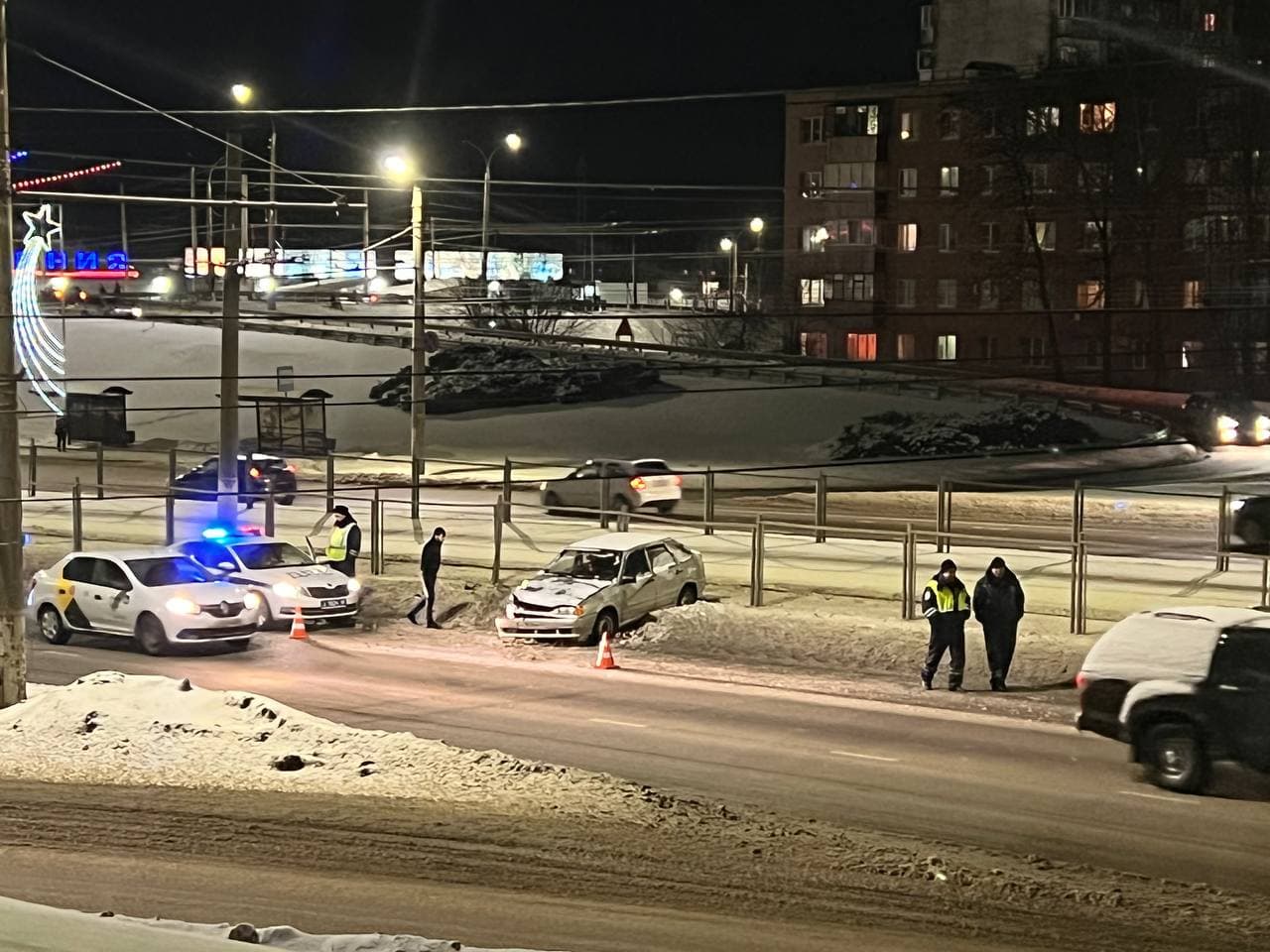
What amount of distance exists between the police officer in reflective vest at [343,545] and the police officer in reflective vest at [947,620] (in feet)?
30.9

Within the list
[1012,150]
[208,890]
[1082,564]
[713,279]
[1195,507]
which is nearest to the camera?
[208,890]

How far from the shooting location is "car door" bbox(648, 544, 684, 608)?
22.0 metres

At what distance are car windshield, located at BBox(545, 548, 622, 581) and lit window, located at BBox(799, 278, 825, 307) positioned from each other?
48297 mm

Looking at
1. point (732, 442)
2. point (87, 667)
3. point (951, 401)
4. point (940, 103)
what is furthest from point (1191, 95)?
point (87, 667)

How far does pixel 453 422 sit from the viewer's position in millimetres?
53219

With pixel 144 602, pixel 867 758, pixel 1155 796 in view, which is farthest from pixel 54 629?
pixel 1155 796

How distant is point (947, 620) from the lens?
1800 cm

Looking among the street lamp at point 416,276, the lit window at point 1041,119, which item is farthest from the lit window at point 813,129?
the street lamp at point 416,276

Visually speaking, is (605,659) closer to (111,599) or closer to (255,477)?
(111,599)

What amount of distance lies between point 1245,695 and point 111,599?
14533 millimetres

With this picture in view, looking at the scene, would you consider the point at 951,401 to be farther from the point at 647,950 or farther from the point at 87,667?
the point at 647,950

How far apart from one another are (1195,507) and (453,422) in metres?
27.0

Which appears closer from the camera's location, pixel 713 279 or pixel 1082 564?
pixel 1082 564

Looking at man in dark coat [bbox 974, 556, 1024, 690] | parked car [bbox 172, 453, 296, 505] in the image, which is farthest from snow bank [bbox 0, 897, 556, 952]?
parked car [bbox 172, 453, 296, 505]
